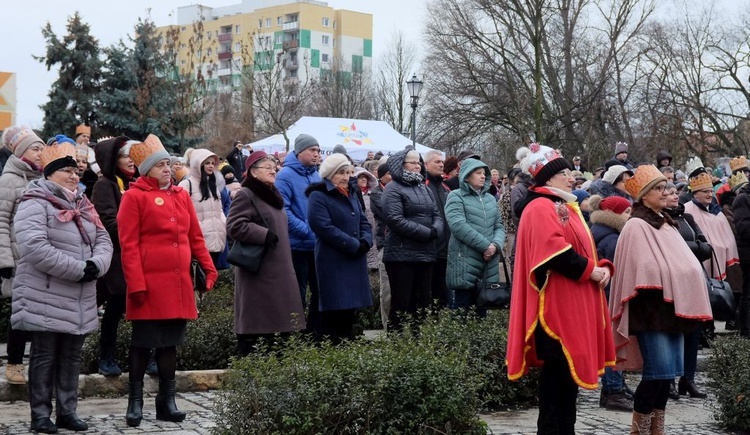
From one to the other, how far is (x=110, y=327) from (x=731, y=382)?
16.4 feet

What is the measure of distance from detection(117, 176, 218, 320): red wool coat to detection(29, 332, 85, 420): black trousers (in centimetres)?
47

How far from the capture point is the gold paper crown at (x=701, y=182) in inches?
461

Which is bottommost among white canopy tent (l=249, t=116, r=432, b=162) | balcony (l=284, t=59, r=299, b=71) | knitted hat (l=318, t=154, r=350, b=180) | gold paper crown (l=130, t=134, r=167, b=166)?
gold paper crown (l=130, t=134, r=167, b=166)

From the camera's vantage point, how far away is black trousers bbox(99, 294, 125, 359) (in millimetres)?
8391

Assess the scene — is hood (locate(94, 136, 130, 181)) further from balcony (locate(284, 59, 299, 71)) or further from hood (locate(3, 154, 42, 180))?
balcony (locate(284, 59, 299, 71))

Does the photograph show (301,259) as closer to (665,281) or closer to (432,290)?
(432,290)

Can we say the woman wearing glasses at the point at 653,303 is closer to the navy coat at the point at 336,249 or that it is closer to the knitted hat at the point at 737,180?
the navy coat at the point at 336,249

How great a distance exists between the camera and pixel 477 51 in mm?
41750

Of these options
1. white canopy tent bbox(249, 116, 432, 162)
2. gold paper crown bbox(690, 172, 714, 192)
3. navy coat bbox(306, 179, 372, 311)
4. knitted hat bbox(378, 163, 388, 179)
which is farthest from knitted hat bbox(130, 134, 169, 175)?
white canopy tent bbox(249, 116, 432, 162)

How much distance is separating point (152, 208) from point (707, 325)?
6.18 m

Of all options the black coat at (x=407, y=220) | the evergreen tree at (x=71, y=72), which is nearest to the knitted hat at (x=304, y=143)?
the black coat at (x=407, y=220)

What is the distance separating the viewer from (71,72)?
34.2 m

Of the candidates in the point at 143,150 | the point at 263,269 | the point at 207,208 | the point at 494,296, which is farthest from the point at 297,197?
the point at 143,150

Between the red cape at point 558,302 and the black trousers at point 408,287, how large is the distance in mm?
3463
